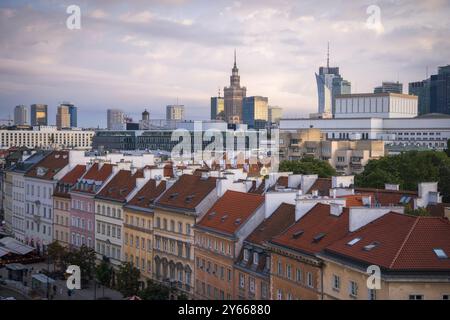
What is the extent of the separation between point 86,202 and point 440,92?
142m

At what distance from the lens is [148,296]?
41.2 meters

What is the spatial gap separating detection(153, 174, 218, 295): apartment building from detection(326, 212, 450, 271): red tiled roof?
56.5 ft

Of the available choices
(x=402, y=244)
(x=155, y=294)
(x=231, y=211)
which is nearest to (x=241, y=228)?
(x=231, y=211)

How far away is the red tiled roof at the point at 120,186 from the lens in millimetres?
59469

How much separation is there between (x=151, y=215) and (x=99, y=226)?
1104 centimetres

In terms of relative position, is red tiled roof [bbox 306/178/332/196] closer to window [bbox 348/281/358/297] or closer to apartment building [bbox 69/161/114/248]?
apartment building [bbox 69/161/114/248]

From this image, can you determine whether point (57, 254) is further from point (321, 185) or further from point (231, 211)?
point (321, 185)

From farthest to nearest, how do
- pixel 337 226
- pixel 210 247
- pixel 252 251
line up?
pixel 210 247
pixel 252 251
pixel 337 226

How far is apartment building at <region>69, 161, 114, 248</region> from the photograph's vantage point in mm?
64562

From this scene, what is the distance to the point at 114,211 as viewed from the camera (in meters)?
60.0

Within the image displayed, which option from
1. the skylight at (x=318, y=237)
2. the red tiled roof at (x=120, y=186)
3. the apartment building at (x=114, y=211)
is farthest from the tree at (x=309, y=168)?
the skylight at (x=318, y=237)

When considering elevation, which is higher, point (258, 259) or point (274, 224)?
point (274, 224)
